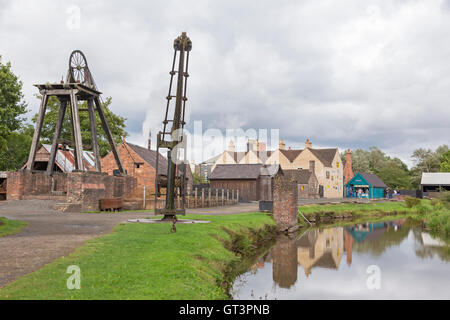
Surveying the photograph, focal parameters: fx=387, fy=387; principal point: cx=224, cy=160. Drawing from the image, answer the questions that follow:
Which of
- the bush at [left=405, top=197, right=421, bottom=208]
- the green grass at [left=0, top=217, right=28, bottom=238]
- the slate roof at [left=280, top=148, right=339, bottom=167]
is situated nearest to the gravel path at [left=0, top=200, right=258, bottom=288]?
the green grass at [left=0, top=217, right=28, bottom=238]

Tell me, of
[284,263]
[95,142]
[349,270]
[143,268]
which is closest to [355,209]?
Answer: [349,270]

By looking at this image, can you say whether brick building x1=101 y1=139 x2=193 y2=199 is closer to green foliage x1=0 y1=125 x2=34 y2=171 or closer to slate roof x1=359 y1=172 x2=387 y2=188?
green foliage x1=0 y1=125 x2=34 y2=171

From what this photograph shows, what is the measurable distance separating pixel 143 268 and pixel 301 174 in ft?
180

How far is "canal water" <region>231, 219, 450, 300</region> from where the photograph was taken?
40.5 ft

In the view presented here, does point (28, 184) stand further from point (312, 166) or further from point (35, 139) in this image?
point (312, 166)

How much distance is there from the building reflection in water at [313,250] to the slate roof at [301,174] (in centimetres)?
3024

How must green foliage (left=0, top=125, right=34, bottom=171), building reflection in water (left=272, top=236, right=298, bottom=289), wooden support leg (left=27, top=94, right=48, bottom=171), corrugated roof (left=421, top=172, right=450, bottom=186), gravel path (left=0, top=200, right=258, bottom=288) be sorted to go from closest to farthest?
gravel path (left=0, top=200, right=258, bottom=288) → building reflection in water (left=272, top=236, right=298, bottom=289) → wooden support leg (left=27, top=94, right=48, bottom=171) → green foliage (left=0, top=125, right=34, bottom=171) → corrugated roof (left=421, top=172, right=450, bottom=186)

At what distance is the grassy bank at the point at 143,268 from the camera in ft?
23.5

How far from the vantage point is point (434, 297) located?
12.0 metres

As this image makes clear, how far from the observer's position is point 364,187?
236 ft

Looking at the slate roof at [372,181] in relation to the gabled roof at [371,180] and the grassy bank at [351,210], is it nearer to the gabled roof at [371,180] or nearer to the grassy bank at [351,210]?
the gabled roof at [371,180]

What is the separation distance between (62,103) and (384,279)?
2672cm

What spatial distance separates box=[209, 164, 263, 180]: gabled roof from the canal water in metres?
22.7
